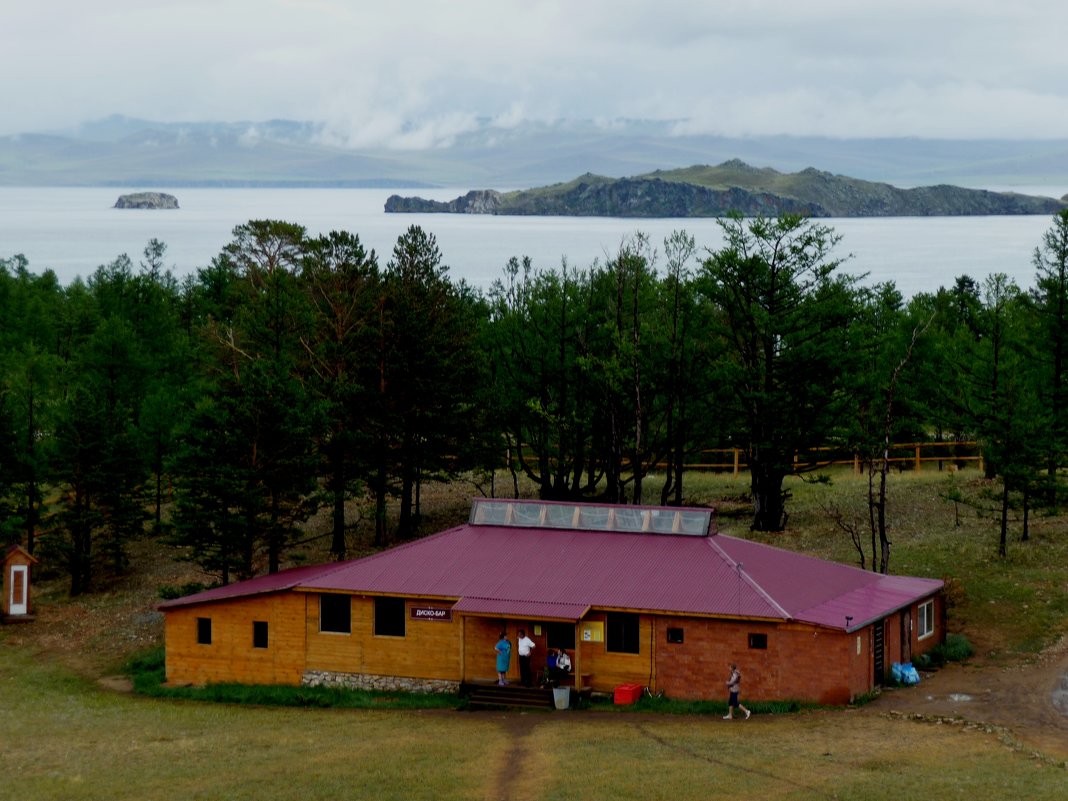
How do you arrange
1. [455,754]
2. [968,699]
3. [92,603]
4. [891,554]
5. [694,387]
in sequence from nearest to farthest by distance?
[455,754]
[968,699]
[891,554]
[92,603]
[694,387]

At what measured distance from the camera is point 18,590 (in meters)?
53.9

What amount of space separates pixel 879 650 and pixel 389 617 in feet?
47.2

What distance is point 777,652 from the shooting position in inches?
1471

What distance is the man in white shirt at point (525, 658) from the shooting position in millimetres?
39219

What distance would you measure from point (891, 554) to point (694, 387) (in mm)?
12520

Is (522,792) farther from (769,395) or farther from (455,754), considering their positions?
(769,395)

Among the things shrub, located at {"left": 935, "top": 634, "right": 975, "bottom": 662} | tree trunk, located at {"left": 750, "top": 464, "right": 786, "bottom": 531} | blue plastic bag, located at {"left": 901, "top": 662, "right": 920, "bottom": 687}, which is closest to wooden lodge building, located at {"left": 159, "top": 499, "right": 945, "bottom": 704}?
shrub, located at {"left": 935, "top": 634, "right": 975, "bottom": 662}

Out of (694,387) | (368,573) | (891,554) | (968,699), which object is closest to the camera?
(968,699)

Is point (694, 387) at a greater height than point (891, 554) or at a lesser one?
greater

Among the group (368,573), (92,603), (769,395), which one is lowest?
(92,603)

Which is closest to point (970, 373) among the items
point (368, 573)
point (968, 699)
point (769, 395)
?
point (769, 395)

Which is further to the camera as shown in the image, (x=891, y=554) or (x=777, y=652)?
(x=891, y=554)

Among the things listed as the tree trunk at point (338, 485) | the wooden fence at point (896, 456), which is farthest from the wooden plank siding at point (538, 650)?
the wooden fence at point (896, 456)

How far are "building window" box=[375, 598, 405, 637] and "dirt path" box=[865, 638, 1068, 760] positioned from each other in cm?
1382
